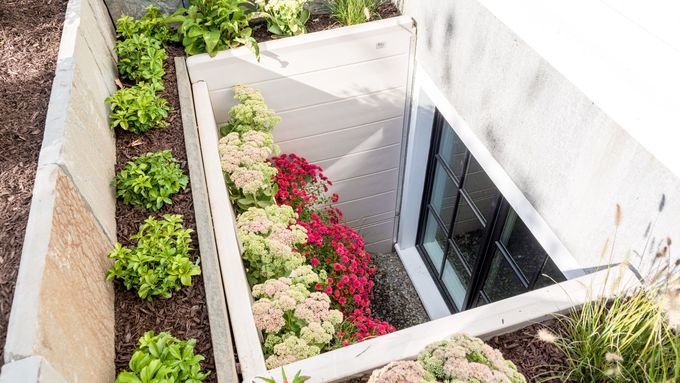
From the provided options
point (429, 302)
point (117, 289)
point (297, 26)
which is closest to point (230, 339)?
point (117, 289)

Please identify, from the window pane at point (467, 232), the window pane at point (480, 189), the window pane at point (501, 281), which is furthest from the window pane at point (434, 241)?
the window pane at point (480, 189)

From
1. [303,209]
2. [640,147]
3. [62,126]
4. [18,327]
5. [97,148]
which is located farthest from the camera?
[303,209]

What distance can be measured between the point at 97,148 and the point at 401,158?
10.5ft

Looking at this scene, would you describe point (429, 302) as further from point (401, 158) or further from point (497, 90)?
point (497, 90)

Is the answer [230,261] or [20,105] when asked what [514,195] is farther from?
[20,105]

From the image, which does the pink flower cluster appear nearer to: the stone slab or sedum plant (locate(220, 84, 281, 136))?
sedum plant (locate(220, 84, 281, 136))

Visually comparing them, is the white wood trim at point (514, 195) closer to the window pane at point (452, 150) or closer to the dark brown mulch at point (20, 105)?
the window pane at point (452, 150)

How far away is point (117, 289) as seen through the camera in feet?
7.77

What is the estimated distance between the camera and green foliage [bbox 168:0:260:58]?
3.62 m

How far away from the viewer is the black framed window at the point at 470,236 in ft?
11.5

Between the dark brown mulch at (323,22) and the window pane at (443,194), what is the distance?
4.77 ft

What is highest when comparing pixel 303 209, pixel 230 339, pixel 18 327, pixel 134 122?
pixel 18 327

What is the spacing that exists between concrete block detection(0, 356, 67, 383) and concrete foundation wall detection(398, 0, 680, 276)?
2.44m

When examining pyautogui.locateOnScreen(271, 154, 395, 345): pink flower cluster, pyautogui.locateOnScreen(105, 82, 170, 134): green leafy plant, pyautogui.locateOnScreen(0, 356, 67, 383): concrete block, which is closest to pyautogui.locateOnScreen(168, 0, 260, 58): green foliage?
pyautogui.locateOnScreen(105, 82, 170, 134): green leafy plant
